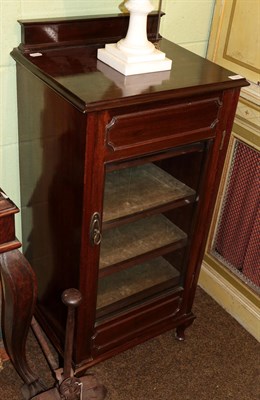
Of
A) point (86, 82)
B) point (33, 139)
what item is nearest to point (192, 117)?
point (86, 82)

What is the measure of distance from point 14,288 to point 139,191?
61 centimetres

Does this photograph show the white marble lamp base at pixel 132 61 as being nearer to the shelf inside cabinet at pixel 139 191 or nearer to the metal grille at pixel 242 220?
the shelf inside cabinet at pixel 139 191

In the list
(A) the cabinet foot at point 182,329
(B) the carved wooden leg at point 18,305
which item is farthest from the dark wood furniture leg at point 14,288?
(A) the cabinet foot at point 182,329

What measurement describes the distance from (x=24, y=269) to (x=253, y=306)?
1.29 m

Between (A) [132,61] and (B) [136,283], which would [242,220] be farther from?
(A) [132,61]

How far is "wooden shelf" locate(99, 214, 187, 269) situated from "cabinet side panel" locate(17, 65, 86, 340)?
176 millimetres

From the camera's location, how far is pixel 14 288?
137cm

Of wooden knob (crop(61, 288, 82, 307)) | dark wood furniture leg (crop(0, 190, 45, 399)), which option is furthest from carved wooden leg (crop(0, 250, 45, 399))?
wooden knob (crop(61, 288, 82, 307))

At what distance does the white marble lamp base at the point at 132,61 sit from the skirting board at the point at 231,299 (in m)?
1.20

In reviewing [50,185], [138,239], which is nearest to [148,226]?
[138,239]

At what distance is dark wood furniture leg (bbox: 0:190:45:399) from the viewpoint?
4.19 ft

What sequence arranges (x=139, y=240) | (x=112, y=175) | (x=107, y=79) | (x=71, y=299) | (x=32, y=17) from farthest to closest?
1. (x=139, y=240)
2. (x=112, y=175)
3. (x=32, y=17)
4. (x=107, y=79)
5. (x=71, y=299)

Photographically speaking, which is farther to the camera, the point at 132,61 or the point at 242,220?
the point at 242,220

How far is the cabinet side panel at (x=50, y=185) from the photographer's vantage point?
1462mm
